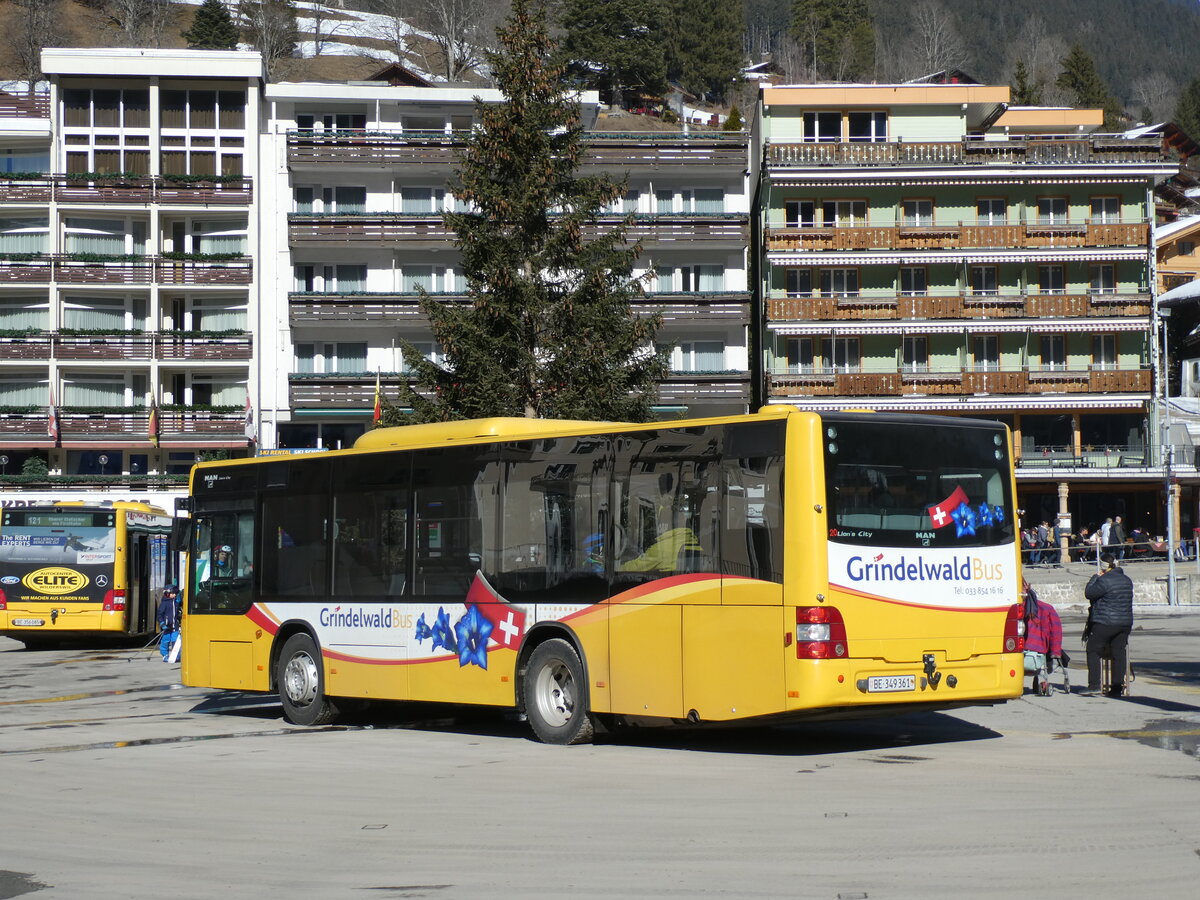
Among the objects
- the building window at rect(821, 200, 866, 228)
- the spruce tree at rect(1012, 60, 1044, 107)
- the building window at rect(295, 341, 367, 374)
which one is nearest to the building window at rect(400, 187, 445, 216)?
the building window at rect(295, 341, 367, 374)

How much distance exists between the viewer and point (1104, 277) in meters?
64.9

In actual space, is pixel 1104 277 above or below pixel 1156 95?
below

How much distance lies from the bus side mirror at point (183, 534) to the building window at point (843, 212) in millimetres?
47654

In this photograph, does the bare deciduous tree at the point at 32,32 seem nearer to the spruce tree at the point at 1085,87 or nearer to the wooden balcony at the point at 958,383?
the spruce tree at the point at 1085,87

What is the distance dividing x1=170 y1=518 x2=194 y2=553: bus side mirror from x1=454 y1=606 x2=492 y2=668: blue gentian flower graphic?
5.50m

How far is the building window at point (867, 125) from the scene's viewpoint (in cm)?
6750

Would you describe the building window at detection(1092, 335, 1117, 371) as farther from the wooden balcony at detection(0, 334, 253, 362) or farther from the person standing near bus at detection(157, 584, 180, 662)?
the person standing near bus at detection(157, 584, 180, 662)

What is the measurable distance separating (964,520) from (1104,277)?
2131 inches

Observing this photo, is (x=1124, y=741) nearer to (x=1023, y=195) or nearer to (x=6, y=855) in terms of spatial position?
(x=6, y=855)

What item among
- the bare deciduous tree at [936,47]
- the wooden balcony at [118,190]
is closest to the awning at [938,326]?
the wooden balcony at [118,190]

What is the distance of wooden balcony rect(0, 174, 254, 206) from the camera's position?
214 feet

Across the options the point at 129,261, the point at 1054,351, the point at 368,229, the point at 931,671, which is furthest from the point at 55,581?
the point at 1054,351

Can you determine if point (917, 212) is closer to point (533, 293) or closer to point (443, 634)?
point (533, 293)

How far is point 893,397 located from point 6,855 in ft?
185
